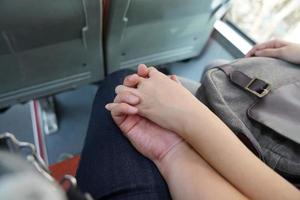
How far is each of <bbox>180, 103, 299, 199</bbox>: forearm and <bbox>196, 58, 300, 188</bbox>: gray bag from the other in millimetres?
47

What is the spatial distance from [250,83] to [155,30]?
0.59 metres

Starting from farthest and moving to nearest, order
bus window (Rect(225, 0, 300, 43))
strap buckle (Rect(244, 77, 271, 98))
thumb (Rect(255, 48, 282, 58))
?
1. bus window (Rect(225, 0, 300, 43))
2. thumb (Rect(255, 48, 282, 58))
3. strap buckle (Rect(244, 77, 271, 98))

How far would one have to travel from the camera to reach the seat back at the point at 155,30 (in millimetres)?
947

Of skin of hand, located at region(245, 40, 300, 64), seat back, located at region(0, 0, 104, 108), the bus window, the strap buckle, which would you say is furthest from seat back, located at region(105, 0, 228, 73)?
the strap buckle

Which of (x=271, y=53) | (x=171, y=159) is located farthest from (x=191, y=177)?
(x=271, y=53)

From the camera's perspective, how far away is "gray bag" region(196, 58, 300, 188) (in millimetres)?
547

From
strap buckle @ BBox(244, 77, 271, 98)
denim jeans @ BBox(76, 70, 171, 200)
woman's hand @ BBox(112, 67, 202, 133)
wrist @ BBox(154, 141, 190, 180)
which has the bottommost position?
denim jeans @ BBox(76, 70, 171, 200)

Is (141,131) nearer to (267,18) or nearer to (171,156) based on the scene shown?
(171,156)

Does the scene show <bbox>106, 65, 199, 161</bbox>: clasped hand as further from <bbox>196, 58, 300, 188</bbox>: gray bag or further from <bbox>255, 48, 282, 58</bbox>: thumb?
<bbox>255, 48, 282, 58</bbox>: thumb

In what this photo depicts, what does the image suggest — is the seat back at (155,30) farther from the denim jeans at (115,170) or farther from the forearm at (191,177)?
the forearm at (191,177)

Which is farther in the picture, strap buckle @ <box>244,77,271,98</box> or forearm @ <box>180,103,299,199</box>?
strap buckle @ <box>244,77,271,98</box>

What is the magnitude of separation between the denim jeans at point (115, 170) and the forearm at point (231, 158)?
110 mm

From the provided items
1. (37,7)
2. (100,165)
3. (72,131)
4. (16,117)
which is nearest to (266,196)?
(100,165)

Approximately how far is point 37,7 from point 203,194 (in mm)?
635
